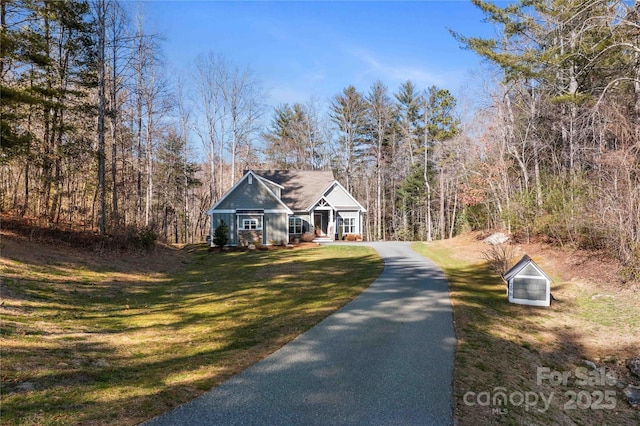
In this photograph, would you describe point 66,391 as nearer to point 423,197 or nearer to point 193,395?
point 193,395

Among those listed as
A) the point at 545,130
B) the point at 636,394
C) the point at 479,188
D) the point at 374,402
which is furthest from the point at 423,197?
the point at 374,402

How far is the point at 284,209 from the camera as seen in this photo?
87.0 feet

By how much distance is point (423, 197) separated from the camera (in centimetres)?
3800

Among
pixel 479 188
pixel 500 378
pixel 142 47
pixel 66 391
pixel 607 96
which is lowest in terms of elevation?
pixel 500 378

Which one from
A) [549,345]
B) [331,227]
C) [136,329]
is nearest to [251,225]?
[331,227]

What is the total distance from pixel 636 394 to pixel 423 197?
106 feet

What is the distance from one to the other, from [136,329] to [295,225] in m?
21.4

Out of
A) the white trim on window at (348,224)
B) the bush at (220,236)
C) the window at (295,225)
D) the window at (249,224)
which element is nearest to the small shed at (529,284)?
the bush at (220,236)

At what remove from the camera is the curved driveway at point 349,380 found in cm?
404

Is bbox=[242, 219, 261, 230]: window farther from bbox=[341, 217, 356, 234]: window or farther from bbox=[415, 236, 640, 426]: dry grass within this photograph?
bbox=[415, 236, 640, 426]: dry grass

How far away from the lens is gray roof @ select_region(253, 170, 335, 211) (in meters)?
29.8

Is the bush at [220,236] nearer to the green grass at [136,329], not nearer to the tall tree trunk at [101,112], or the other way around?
the tall tree trunk at [101,112]

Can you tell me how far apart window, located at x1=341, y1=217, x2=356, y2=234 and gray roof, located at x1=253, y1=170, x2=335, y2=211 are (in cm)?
339

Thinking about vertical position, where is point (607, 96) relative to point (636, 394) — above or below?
above
